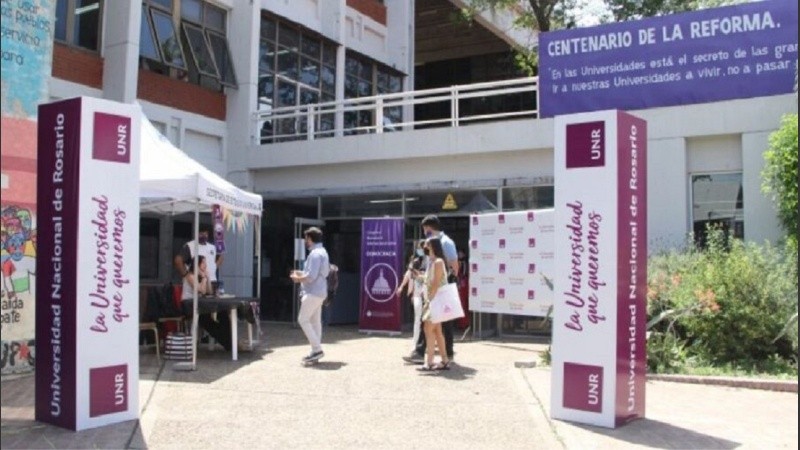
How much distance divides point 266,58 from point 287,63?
0.87 meters

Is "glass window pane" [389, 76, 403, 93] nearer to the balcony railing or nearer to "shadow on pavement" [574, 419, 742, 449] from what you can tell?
the balcony railing

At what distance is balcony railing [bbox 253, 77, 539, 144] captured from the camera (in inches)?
599

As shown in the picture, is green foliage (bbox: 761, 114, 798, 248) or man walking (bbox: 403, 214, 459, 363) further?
green foliage (bbox: 761, 114, 798, 248)

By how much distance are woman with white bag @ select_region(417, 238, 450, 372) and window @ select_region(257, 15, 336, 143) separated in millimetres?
9513

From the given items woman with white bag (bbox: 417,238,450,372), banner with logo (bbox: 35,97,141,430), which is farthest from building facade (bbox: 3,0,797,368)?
banner with logo (bbox: 35,97,141,430)

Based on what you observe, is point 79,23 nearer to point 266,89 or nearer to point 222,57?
point 222,57

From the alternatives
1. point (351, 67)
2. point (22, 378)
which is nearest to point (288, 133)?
point (351, 67)

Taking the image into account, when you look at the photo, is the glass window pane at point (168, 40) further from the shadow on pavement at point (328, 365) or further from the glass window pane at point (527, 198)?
the shadow on pavement at point (328, 365)

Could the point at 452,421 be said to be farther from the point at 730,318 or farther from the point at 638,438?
the point at 730,318

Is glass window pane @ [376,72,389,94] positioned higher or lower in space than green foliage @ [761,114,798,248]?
higher

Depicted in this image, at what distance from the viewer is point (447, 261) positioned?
928cm

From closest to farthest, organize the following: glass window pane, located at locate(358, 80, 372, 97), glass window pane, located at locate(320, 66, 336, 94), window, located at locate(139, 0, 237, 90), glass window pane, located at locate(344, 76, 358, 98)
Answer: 1. window, located at locate(139, 0, 237, 90)
2. glass window pane, located at locate(320, 66, 336, 94)
3. glass window pane, located at locate(344, 76, 358, 98)
4. glass window pane, located at locate(358, 80, 372, 97)

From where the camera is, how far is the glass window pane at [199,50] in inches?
663

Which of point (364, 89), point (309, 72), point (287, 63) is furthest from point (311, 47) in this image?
point (364, 89)
